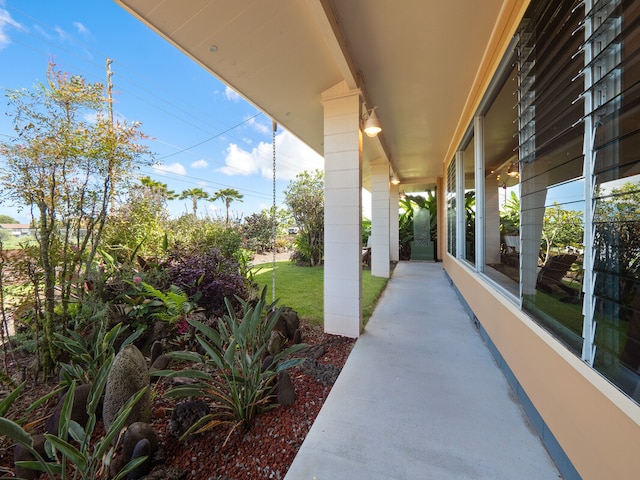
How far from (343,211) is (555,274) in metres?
2.06

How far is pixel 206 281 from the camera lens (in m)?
3.38

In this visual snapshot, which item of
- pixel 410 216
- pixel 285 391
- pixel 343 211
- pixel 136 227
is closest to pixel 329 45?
pixel 343 211

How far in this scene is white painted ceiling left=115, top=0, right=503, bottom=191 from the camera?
2.09 metres

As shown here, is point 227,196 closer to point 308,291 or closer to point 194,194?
point 194,194

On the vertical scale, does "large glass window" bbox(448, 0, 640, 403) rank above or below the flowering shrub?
above

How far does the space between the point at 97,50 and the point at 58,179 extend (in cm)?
717

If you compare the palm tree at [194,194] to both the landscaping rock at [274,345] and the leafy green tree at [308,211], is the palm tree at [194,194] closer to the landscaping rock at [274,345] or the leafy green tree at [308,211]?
the leafy green tree at [308,211]

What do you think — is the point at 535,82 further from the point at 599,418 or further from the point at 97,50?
the point at 97,50

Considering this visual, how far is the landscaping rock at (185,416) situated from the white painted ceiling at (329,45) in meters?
2.88

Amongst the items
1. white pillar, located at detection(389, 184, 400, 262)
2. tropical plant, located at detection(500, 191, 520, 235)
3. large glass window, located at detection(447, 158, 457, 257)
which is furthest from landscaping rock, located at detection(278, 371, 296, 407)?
white pillar, located at detection(389, 184, 400, 262)

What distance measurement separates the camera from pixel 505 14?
212cm

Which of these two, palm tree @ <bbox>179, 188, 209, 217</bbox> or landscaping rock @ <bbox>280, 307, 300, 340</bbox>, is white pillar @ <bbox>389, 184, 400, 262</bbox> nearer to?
landscaping rock @ <bbox>280, 307, 300, 340</bbox>

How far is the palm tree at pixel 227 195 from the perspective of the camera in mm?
21820

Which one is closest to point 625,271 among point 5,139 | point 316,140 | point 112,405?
point 112,405
